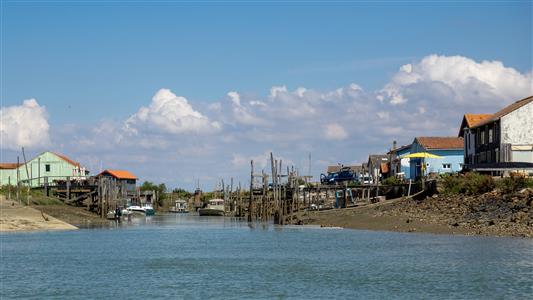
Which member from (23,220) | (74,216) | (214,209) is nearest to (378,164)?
(214,209)

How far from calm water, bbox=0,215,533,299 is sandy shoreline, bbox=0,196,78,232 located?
8495mm

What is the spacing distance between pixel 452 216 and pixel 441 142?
42.9 metres

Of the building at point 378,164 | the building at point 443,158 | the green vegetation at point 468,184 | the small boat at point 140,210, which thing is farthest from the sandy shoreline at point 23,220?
the building at point 378,164

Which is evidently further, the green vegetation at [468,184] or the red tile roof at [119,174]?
the red tile roof at [119,174]

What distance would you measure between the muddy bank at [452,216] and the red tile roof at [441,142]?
2701cm

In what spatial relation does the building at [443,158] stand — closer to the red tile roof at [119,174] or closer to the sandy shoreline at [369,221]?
the sandy shoreline at [369,221]

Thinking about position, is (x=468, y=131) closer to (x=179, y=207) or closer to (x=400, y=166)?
(x=400, y=166)

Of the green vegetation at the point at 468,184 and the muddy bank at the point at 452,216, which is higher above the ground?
the green vegetation at the point at 468,184

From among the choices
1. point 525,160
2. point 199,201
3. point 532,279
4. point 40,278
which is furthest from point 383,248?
point 199,201

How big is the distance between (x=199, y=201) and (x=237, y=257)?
11358 cm

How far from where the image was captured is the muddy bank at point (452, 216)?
51.3 metres

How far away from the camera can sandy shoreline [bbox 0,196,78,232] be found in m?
68.1

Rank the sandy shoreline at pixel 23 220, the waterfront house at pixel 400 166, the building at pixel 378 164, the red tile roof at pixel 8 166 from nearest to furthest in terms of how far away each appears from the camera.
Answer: the sandy shoreline at pixel 23 220, the waterfront house at pixel 400 166, the building at pixel 378 164, the red tile roof at pixel 8 166

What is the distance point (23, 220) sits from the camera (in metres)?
70.4
